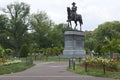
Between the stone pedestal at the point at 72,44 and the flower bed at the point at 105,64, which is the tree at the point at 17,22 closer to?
the stone pedestal at the point at 72,44

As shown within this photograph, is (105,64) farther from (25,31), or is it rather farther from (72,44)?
(25,31)

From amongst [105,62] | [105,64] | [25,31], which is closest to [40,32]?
[25,31]

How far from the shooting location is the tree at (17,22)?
97094 millimetres

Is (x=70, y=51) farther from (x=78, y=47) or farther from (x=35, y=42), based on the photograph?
(x=35, y=42)

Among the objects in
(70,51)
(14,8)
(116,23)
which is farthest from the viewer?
(116,23)

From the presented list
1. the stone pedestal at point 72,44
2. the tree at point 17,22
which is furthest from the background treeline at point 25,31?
the stone pedestal at point 72,44

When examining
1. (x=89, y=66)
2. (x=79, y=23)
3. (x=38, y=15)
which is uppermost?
(x=38, y=15)

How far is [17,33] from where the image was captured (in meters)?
99.1

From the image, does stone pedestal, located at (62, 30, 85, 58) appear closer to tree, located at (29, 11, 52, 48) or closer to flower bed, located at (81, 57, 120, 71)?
flower bed, located at (81, 57, 120, 71)

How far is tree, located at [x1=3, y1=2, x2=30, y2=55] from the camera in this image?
3823 inches

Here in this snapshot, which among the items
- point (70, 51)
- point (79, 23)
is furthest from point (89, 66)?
point (79, 23)

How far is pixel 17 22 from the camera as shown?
96.8m

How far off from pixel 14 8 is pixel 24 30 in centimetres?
680

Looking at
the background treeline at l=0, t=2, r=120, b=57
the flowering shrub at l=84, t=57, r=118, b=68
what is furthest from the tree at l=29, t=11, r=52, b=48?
the flowering shrub at l=84, t=57, r=118, b=68
